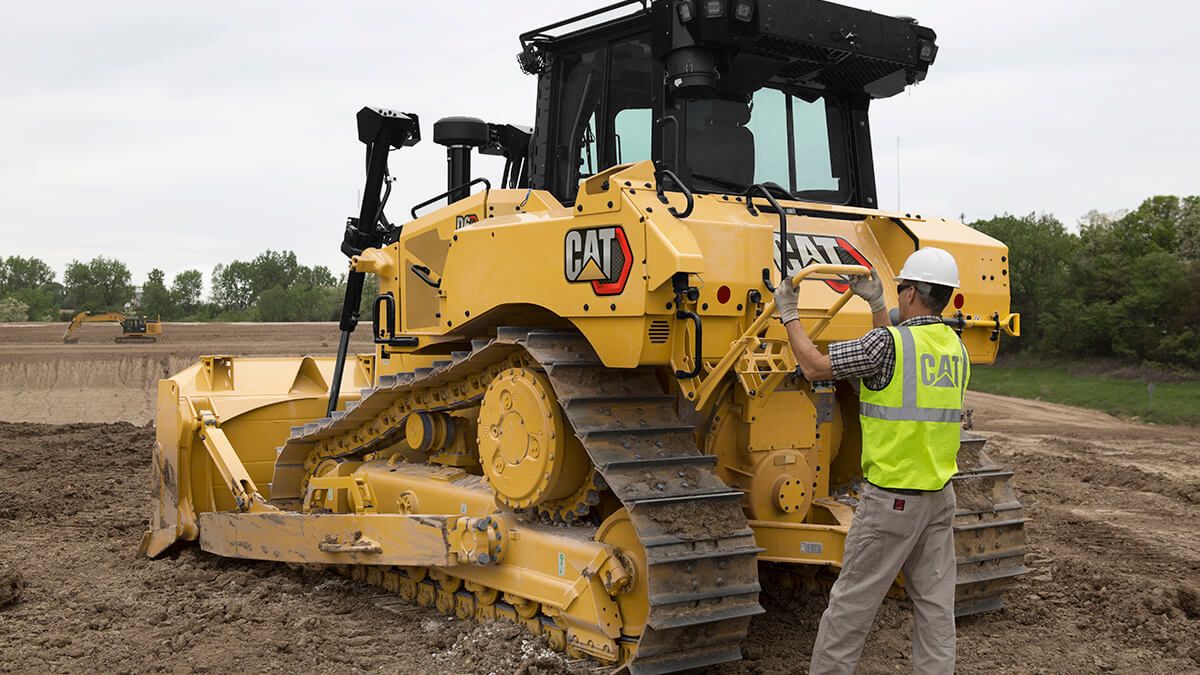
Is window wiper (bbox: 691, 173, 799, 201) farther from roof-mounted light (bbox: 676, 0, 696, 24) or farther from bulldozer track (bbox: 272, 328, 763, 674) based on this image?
bulldozer track (bbox: 272, 328, 763, 674)

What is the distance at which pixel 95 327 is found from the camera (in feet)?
99.8

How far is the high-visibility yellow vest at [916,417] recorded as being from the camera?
14.3 ft

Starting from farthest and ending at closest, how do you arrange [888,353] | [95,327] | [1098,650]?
[95,327]
[1098,650]
[888,353]

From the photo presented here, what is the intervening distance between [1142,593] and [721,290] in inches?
136

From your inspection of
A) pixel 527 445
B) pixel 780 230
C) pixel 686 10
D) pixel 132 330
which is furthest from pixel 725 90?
pixel 132 330

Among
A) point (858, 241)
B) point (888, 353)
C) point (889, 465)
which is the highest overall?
point (858, 241)

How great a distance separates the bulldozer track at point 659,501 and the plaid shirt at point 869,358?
0.79 m

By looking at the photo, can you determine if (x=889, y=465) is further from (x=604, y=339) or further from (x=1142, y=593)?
(x=1142, y=593)

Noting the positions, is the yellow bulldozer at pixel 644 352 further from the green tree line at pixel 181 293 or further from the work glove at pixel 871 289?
the green tree line at pixel 181 293

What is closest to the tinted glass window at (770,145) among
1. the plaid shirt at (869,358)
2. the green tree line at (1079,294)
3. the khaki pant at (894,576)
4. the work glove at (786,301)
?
the work glove at (786,301)

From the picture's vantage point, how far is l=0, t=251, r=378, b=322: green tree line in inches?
1735

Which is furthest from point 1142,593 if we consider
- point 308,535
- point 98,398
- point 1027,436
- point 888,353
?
point 98,398

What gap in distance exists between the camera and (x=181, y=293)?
5169 cm

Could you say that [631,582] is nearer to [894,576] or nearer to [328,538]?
[894,576]
